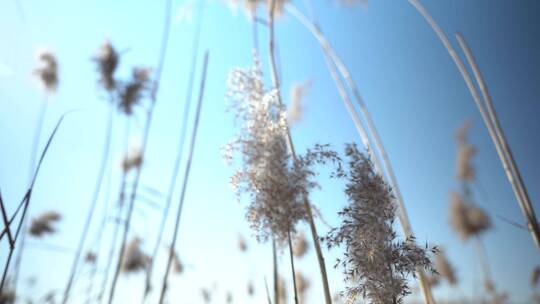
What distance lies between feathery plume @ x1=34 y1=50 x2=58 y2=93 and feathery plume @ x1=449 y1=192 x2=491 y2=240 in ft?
14.6

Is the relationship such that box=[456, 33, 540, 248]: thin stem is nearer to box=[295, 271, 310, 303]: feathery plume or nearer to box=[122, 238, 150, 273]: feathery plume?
box=[295, 271, 310, 303]: feathery plume

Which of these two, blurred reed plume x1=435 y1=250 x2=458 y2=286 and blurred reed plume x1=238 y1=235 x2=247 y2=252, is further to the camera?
blurred reed plume x1=238 y1=235 x2=247 y2=252

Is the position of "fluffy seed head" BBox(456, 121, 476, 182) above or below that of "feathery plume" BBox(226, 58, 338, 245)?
above

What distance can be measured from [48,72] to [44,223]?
1.93m

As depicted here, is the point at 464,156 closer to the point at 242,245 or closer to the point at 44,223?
the point at 242,245

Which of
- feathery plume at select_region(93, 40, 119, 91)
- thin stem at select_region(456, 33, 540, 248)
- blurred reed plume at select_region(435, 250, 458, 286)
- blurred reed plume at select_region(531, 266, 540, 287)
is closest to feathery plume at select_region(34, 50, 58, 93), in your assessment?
feathery plume at select_region(93, 40, 119, 91)

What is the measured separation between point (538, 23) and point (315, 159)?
1805 mm

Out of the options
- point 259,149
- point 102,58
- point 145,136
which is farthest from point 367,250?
point 102,58

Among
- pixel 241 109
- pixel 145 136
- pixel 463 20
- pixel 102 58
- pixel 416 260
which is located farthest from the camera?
pixel 102 58

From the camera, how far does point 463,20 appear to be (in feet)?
7.19

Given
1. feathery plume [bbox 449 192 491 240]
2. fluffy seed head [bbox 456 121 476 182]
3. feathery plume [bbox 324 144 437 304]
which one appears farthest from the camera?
feathery plume [bbox 449 192 491 240]

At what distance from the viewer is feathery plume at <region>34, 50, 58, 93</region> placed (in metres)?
3.67

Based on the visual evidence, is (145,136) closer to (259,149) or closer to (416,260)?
(259,149)

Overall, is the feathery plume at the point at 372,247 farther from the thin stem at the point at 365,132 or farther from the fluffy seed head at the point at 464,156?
the fluffy seed head at the point at 464,156
